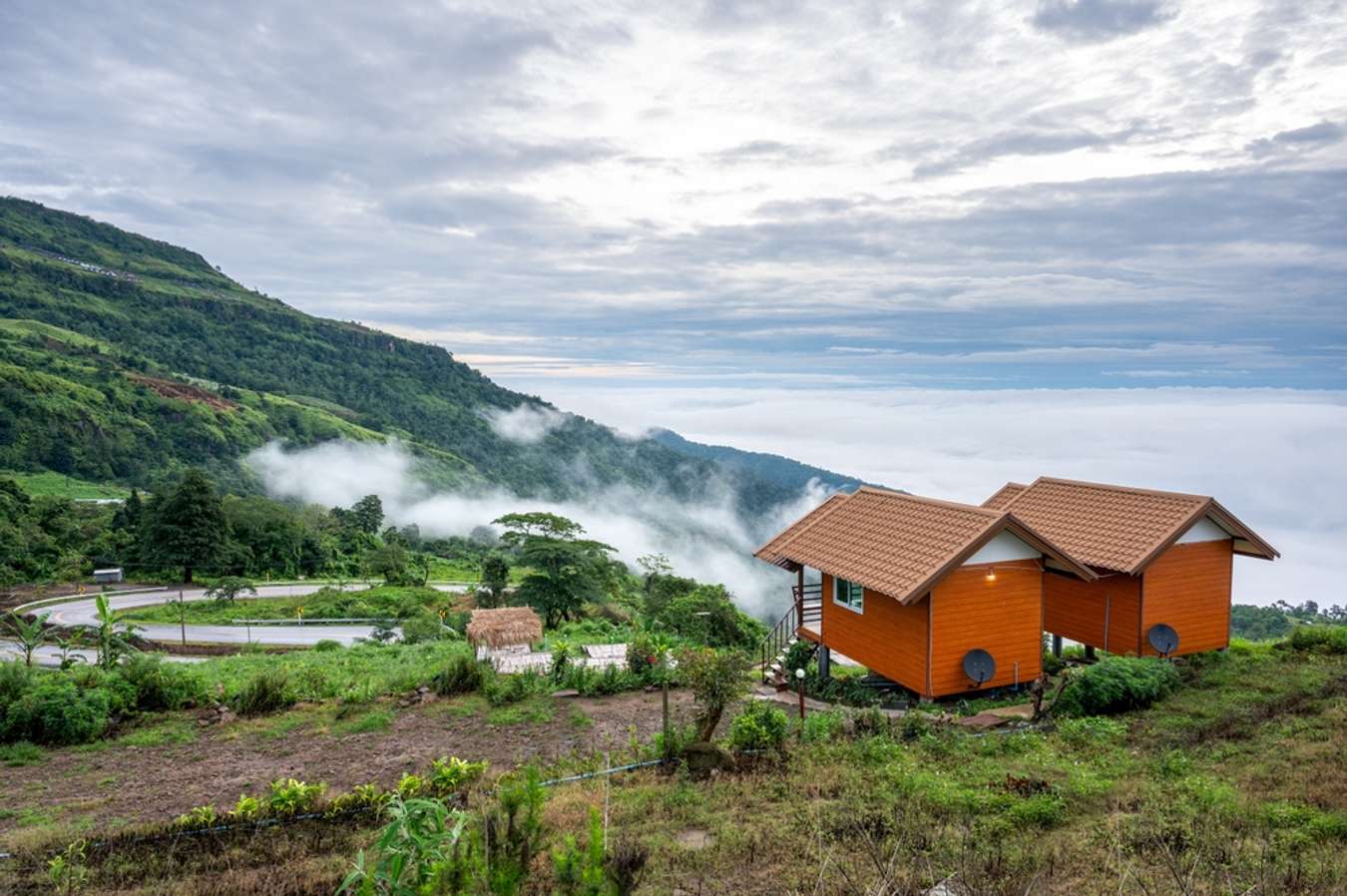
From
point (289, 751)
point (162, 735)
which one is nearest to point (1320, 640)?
point (289, 751)

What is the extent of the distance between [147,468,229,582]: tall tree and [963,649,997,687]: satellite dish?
44.0 metres

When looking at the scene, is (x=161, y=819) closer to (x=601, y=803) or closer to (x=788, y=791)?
(x=601, y=803)

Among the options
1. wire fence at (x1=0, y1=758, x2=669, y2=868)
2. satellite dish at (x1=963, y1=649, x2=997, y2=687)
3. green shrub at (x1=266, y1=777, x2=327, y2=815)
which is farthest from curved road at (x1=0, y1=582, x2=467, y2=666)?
satellite dish at (x1=963, y1=649, x2=997, y2=687)

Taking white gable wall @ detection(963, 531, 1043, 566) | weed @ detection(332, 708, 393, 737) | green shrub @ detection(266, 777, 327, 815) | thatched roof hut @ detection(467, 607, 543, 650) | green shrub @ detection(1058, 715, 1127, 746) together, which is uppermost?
white gable wall @ detection(963, 531, 1043, 566)

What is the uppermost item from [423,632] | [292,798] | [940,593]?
[940,593]

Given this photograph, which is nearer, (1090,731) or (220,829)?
(220,829)

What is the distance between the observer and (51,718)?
11.6 m

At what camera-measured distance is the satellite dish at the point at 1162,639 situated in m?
16.5

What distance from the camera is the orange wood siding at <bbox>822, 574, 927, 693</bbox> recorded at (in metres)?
14.6

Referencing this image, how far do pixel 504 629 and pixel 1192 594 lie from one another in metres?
18.3

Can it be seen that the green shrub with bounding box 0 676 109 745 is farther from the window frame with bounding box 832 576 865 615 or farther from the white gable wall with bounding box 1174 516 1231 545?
the white gable wall with bounding box 1174 516 1231 545

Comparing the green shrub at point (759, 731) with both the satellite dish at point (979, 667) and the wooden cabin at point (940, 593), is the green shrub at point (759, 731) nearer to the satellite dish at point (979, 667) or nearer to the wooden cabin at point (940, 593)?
the wooden cabin at point (940, 593)

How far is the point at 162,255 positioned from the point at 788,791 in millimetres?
227028

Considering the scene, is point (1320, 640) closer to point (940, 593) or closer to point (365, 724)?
point (940, 593)
